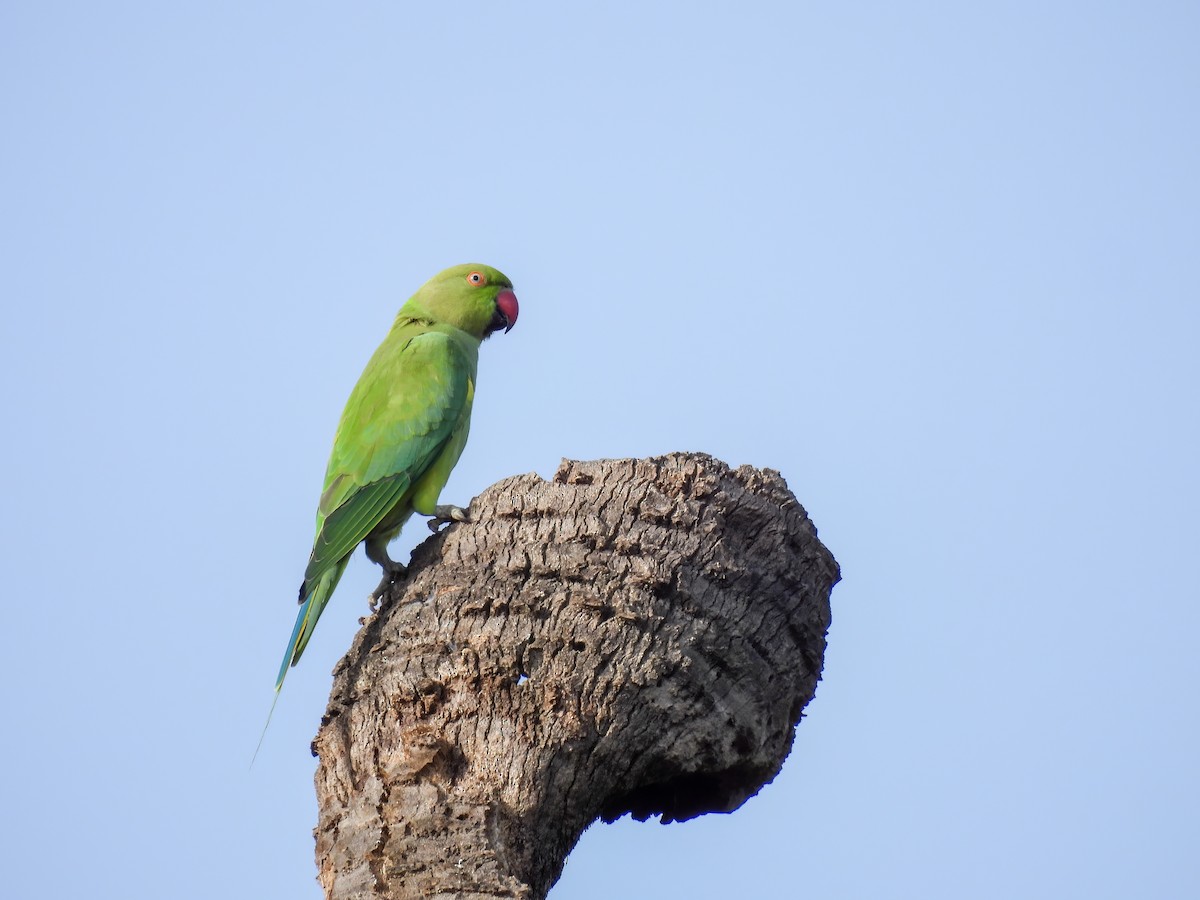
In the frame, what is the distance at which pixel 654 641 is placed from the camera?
564cm

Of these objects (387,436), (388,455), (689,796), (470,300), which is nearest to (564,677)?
(689,796)

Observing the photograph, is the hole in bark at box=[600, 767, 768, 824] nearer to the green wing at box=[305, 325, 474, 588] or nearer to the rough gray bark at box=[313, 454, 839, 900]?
the rough gray bark at box=[313, 454, 839, 900]

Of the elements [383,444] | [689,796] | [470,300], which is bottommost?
[689,796]

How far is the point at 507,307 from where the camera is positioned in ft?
34.1

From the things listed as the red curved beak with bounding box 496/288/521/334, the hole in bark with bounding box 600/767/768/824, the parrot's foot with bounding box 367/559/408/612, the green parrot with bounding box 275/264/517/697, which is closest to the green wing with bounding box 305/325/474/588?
the green parrot with bounding box 275/264/517/697

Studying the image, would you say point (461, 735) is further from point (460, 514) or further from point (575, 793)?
point (460, 514)

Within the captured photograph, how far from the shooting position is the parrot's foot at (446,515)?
654cm

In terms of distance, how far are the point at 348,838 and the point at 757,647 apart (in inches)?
78.8

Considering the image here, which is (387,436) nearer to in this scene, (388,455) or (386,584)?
(388,455)

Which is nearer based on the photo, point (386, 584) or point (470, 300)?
point (386, 584)

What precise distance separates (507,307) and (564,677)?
5.38 m

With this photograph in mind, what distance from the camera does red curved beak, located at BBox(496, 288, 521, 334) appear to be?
10359 mm

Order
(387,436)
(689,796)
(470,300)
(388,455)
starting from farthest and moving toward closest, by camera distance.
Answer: (470,300) < (387,436) < (388,455) < (689,796)

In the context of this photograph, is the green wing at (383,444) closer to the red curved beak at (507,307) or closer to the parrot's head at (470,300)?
the parrot's head at (470,300)
